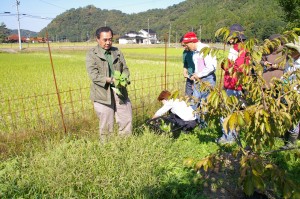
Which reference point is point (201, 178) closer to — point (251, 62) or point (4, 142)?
point (251, 62)

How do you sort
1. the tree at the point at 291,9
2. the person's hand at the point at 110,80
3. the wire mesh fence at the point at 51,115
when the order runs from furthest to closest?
the tree at the point at 291,9 → the wire mesh fence at the point at 51,115 → the person's hand at the point at 110,80

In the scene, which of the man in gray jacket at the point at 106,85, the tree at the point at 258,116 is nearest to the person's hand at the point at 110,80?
the man in gray jacket at the point at 106,85

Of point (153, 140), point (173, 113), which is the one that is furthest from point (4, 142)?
point (173, 113)

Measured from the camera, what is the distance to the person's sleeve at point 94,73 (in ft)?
11.1

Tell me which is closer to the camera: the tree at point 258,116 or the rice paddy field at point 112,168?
the tree at point 258,116

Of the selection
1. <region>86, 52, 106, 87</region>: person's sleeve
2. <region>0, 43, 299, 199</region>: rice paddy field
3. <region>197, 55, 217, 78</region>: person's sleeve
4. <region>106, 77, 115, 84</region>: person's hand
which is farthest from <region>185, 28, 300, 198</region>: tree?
<region>197, 55, 217, 78</region>: person's sleeve

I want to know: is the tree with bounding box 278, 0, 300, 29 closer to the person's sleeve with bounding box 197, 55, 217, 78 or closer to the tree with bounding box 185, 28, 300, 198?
the person's sleeve with bounding box 197, 55, 217, 78

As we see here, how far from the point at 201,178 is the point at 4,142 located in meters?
3.07

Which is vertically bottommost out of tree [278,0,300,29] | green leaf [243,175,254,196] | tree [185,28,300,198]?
green leaf [243,175,254,196]

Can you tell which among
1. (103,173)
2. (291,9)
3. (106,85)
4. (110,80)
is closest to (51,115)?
(106,85)

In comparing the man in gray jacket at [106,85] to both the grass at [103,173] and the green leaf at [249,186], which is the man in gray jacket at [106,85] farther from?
the green leaf at [249,186]

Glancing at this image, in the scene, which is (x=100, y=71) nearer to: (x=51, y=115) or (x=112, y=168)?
(x=112, y=168)

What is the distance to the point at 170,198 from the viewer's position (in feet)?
8.69

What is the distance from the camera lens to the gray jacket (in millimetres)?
3396
